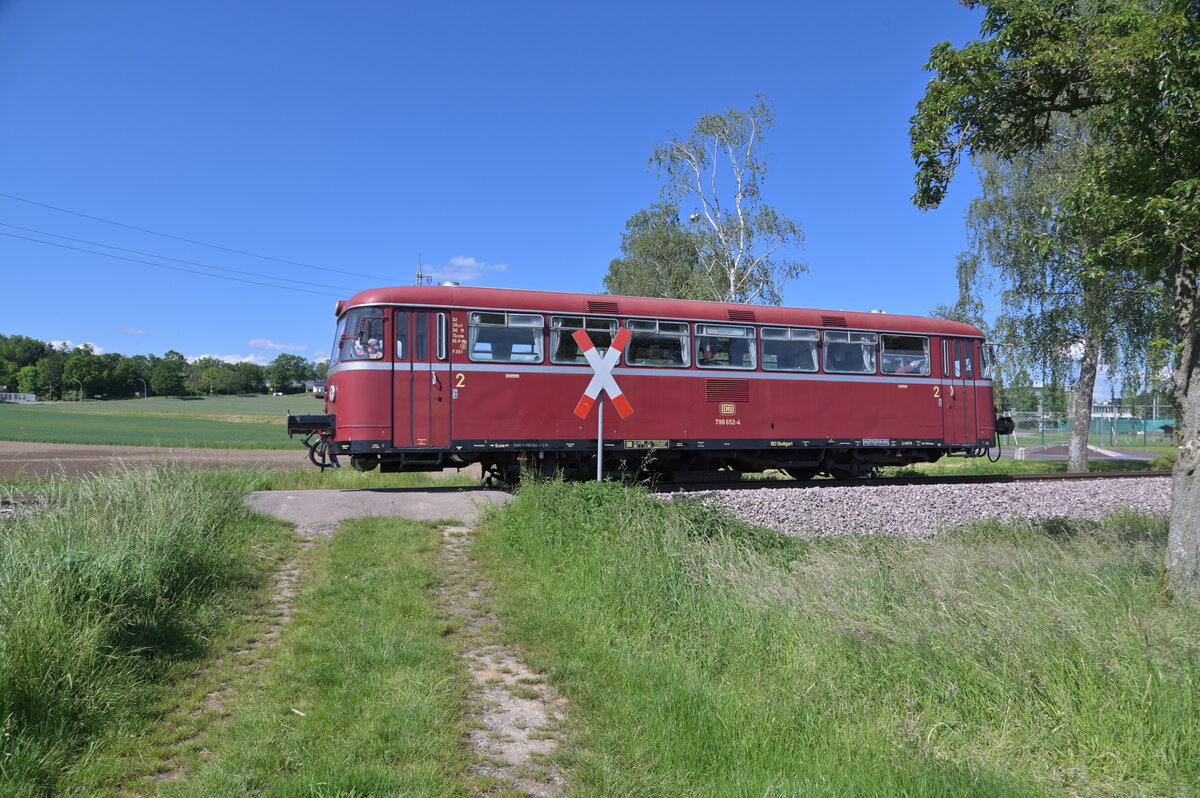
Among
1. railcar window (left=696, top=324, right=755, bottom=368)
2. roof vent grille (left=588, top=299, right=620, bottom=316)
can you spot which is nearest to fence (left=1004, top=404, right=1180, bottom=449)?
railcar window (left=696, top=324, right=755, bottom=368)

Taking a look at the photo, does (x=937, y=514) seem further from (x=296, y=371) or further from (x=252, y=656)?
(x=296, y=371)

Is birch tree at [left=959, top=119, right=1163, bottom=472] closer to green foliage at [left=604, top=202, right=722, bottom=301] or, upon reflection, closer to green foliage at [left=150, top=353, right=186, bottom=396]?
green foliage at [left=604, top=202, right=722, bottom=301]

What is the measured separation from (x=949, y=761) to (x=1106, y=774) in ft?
2.15

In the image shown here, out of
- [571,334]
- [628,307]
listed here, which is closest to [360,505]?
[571,334]

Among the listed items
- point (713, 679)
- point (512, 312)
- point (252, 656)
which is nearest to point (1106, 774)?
point (713, 679)

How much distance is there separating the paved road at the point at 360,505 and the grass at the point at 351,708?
265 cm

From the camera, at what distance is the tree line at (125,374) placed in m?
99.2

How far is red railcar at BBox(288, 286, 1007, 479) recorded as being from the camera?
40.2 feet

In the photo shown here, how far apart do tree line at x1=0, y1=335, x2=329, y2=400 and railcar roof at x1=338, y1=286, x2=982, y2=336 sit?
9181 cm

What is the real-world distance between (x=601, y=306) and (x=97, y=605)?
9424 mm

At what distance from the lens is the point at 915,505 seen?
11.4 metres

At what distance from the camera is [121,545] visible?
5898 millimetres

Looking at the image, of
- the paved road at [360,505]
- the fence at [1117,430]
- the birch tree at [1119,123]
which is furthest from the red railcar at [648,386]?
the fence at [1117,430]

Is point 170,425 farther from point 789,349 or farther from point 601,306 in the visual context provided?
point 789,349
